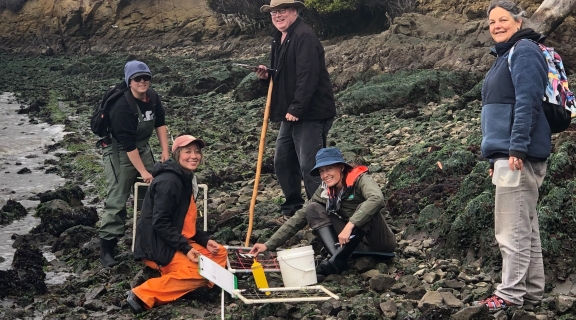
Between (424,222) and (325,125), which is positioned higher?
(325,125)

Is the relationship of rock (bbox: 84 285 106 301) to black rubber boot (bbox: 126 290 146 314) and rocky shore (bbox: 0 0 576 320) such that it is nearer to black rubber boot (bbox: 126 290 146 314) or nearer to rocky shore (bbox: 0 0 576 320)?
rocky shore (bbox: 0 0 576 320)

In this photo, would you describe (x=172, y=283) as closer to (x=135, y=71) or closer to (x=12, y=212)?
(x=135, y=71)

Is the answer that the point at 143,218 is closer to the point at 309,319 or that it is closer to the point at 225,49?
the point at 309,319

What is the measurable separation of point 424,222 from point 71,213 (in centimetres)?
485

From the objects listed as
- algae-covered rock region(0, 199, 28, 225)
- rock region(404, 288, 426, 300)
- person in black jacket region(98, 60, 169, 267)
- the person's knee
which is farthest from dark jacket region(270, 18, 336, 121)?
algae-covered rock region(0, 199, 28, 225)

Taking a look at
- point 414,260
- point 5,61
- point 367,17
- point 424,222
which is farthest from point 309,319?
point 5,61

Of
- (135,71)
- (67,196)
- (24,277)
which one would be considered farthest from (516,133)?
(67,196)

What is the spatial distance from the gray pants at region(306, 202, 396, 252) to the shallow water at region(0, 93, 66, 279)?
10.0 feet

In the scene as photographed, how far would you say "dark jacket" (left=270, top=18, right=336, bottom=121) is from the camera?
296 inches

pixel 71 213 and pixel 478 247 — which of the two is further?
pixel 71 213

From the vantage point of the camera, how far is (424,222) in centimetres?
764

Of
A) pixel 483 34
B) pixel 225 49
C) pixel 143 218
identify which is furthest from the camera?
pixel 225 49

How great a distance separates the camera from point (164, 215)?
6203mm

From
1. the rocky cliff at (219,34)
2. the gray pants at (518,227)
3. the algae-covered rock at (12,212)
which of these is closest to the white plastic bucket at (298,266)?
the gray pants at (518,227)
